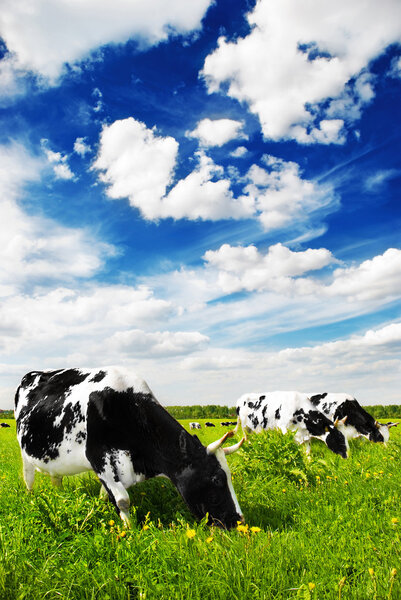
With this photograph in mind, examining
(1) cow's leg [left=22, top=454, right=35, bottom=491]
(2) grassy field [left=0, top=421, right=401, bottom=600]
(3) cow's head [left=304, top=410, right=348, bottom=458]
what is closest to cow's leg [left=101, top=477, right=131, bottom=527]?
(2) grassy field [left=0, top=421, right=401, bottom=600]

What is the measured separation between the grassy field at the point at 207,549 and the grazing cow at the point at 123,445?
15.3 inches

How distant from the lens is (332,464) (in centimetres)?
1045

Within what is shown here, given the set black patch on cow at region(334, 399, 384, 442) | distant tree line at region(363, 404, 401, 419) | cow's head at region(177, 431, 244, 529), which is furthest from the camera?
distant tree line at region(363, 404, 401, 419)

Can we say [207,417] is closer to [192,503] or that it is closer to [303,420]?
[303,420]

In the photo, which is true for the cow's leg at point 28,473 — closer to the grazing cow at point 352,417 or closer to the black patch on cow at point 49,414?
the black patch on cow at point 49,414

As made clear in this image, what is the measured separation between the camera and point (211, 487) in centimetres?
583

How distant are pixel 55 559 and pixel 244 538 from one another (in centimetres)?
211

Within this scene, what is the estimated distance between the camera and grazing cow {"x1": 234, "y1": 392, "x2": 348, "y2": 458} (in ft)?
48.5

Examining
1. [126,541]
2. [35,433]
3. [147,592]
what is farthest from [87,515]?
[35,433]

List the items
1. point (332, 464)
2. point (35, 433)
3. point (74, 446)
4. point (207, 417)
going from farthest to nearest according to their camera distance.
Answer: point (207, 417) < point (332, 464) < point (35, 433) < point (74, 446)

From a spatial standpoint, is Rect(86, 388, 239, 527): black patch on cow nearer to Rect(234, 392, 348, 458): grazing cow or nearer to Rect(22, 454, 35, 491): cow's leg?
Rect(22, 454, 35, 491): cow's leg

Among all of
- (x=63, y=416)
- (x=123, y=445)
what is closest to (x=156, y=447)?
(x=123, y=445)

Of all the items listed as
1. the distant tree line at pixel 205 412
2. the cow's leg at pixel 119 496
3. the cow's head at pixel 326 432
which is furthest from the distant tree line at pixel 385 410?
the cow's leg at pixel 119 496

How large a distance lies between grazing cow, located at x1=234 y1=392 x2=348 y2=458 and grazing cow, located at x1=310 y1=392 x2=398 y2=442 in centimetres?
359
